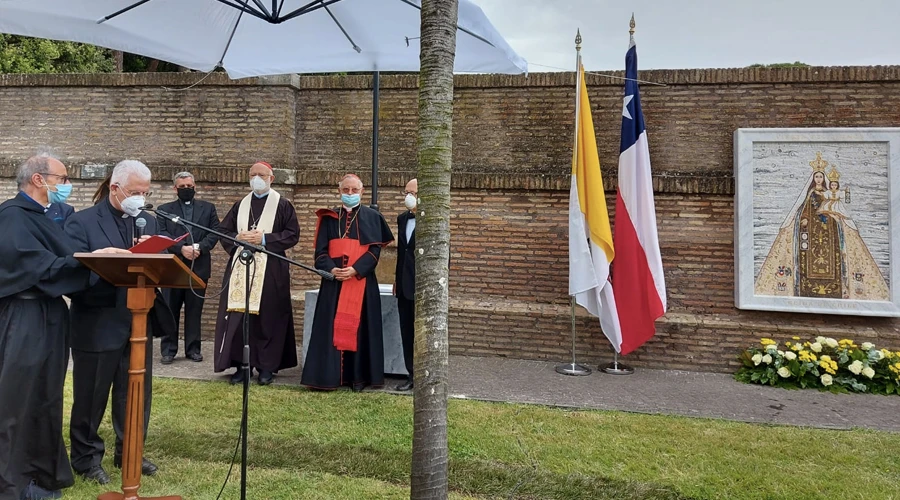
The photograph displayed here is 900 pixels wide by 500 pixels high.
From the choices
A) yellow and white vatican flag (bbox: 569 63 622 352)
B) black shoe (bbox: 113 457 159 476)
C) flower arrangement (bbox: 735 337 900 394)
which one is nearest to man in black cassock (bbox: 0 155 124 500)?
black shoe (bbox: 113 457 159 476)

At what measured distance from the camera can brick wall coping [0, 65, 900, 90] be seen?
21.4ft

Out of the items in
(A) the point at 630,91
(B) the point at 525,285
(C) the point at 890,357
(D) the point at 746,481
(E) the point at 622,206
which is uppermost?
(A) the point at 630,91

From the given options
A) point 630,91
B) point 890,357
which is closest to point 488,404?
point 630,91

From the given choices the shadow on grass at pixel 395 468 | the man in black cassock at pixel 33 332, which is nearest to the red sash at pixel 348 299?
the shadow on grass at pixel 395 468

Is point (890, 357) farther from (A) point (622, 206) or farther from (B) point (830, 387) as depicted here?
(A) point (622, 206)

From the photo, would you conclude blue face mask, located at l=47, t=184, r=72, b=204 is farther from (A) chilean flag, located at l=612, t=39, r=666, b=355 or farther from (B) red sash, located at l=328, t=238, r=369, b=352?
(A) chilean flag, located at l=612, t=39, r=666, b=355

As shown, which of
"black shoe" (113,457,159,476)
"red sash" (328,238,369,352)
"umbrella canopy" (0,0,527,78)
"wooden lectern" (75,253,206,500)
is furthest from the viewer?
"red sash" (328,238,369,352)

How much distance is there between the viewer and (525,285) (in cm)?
722

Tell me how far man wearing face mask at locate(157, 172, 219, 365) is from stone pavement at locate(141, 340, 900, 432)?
20 cm

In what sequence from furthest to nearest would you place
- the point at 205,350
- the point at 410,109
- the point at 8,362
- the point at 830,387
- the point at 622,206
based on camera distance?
A: the point at 410,109
the point at 205,350
the point at 622,206
the point at 830,387
the point at 8,362

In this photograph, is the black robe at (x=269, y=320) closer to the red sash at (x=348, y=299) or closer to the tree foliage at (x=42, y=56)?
the red sash at (x=348, y=299)

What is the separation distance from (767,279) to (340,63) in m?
5.51

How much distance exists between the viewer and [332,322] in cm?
550

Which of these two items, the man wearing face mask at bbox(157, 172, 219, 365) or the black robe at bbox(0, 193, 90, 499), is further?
the man wearing face mask at bbox(157, 172, 219, 365)
